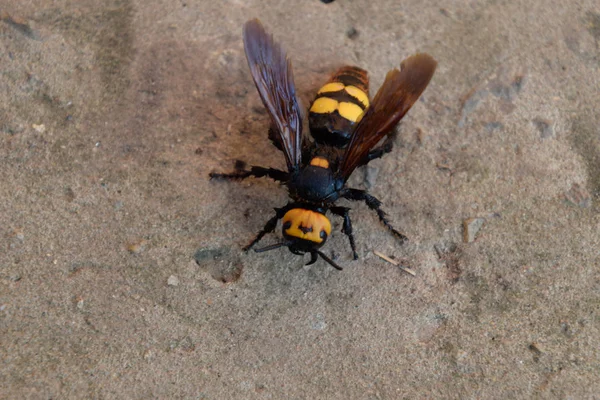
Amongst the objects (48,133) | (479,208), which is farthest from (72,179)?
(479,208)

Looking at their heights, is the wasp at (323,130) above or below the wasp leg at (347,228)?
above

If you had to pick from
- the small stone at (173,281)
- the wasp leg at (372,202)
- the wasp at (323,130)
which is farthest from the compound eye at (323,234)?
the small stone at (173,281)

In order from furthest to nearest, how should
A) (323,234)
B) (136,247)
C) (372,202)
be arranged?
(372,202)
(136,247)
(323,234)

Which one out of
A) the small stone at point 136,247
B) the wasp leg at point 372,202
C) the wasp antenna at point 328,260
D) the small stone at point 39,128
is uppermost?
the wasp leg at point 372,202

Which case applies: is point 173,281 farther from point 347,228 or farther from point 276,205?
point 347,228

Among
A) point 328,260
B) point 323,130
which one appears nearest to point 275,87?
point 323,130

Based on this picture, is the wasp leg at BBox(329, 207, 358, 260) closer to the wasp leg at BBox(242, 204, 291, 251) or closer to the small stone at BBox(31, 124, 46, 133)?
the wasp leg at BBox(242, 204, 291, 251)

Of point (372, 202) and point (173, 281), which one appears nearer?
point (173, 281)

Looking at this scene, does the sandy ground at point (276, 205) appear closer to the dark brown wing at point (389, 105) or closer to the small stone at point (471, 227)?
the small stone at point (471, 227)

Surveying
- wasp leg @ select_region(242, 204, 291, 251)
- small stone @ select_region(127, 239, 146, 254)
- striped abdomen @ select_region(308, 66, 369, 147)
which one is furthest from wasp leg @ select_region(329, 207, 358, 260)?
small stone @ select_region(127, 239, 146, 254)
